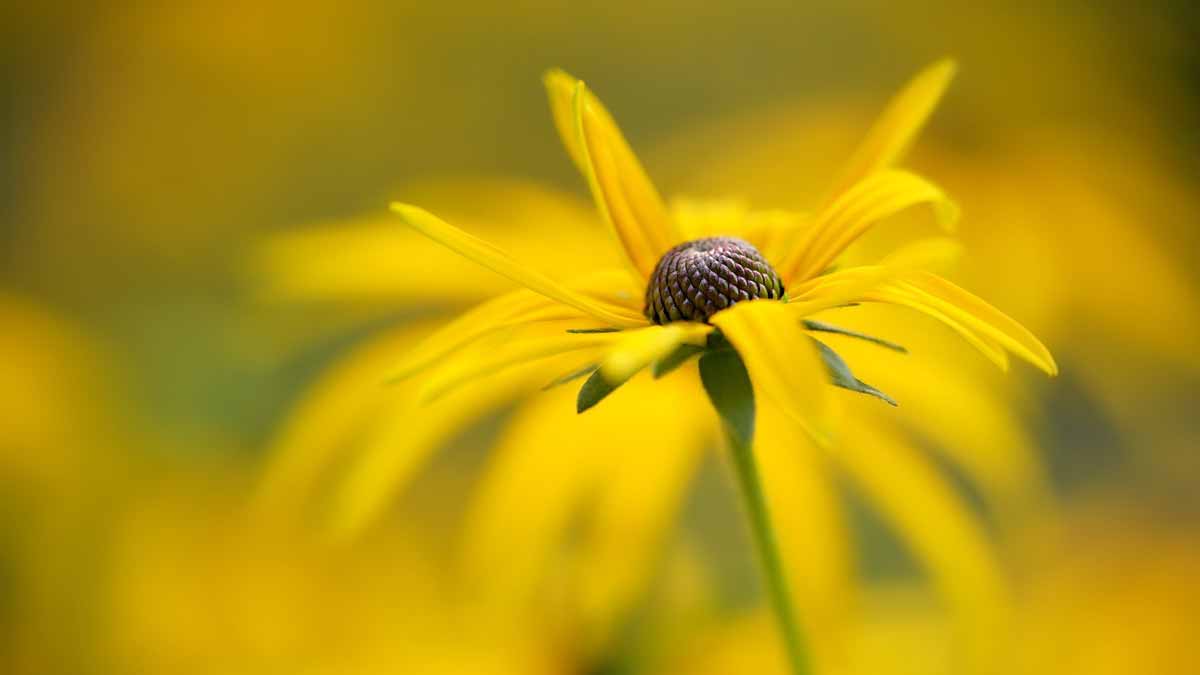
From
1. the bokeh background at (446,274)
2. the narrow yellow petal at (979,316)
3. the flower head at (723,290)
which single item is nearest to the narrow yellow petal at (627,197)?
the flower head at (723,290)

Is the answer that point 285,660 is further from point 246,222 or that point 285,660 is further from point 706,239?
point 246,222

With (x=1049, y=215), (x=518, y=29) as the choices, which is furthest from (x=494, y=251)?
(x=518, y=29)

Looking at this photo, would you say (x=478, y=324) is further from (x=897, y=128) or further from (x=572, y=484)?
(x=572, y=484)

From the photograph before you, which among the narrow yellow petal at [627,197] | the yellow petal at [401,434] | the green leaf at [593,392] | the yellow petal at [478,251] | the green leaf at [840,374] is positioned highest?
the narrow yellow petal at [627,197]

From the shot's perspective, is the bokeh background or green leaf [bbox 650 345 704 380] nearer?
green leaf [bbox 650 345 704 380]

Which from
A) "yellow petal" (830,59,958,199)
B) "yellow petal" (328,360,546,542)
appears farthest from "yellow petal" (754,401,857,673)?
"yellow petal" (830,59,958,199)

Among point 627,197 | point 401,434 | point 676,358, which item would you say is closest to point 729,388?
point 676,358

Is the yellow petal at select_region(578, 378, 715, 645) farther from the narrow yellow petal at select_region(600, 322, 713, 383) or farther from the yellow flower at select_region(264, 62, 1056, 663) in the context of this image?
the narrow yellow petal at select_region(600, 322, 713, 383)

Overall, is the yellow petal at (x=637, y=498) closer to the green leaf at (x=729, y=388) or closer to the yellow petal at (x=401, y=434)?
the yellow petal at (x=401, y=434)
